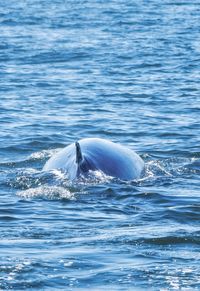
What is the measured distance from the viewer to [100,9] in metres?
48.1

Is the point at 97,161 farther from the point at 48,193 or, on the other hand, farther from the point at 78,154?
the point at 48,193

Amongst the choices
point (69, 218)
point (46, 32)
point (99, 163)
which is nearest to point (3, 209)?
point (69, 218)

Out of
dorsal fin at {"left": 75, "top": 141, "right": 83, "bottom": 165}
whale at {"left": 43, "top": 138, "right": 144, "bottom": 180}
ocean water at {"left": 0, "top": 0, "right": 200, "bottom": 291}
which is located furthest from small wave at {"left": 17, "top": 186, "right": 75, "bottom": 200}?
dorsal fin at {"left": 75, "top": 141, "right": 83, "bottom": 165}

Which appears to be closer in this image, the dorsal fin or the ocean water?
the ocean water

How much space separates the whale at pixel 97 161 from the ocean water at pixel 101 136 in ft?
0.72

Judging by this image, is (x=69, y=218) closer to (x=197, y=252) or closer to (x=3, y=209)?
(x=3, y=209)

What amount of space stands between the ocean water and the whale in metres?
0.22

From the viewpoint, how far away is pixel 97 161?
16.0 metres

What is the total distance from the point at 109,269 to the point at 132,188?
4069 mm

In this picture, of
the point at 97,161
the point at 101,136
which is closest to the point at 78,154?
the point at 97,161

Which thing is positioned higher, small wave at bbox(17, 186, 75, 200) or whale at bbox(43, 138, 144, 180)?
whale at bbox(43, 138, 144, 180)

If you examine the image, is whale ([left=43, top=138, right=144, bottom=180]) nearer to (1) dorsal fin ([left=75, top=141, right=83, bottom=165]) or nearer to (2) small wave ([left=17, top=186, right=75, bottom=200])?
(1) dorsal fin ([left=75, top=141, right=83, bottom=165])

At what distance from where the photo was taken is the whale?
51.2 feet

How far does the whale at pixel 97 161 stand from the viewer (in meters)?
15.6
